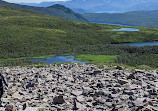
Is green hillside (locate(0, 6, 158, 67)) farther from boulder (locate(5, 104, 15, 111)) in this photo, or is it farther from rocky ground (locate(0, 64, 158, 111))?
boulder (locate(5, 104, 15, 111))

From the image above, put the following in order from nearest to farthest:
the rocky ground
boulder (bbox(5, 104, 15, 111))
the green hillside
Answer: the rocky ground
boulder (bbox(5, 104, 15, 111))
the green hillside

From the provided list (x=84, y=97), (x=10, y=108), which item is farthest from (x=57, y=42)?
(x=10, y=108)

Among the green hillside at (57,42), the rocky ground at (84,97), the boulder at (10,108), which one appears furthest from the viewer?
the green hillside at (57,42)

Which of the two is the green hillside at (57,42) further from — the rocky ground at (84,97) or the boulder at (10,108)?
the boulder at (10,108)

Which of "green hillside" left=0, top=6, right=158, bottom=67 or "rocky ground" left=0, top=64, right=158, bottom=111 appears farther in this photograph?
"green hillside" left=0, top=6, right=158, bottom=67

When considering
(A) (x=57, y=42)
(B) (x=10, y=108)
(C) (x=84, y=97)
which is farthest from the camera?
(A) (x=57, y=42)

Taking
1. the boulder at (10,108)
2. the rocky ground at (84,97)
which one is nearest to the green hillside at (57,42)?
the rocky ground at (84,97)

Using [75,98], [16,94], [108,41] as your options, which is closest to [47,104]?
[75,98]

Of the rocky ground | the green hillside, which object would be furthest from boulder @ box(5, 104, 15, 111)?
the green hillside

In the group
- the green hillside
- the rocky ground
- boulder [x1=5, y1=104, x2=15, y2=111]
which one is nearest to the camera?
the rocky ground

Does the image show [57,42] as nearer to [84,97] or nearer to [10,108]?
[84,97]

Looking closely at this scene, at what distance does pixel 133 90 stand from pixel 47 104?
6369 millimetres

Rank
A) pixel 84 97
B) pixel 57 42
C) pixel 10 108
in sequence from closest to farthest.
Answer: pixel 10 108 → pixel 84 97 → pixel 57 42

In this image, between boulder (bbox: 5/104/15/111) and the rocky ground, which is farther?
boulder (bbox: 5/104/15/111)
